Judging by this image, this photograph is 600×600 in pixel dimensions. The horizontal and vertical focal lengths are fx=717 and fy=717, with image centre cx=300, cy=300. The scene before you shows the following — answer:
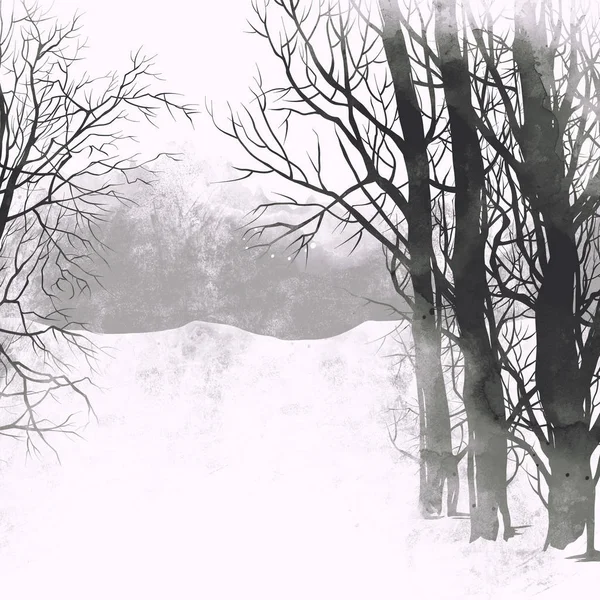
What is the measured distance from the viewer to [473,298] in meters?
5.17

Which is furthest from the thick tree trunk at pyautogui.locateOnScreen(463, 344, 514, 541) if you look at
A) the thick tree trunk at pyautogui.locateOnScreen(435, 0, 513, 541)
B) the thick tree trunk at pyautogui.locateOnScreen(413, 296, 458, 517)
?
the thick tree trunk at pyautogui.locateOnScreen(413, 296, 458, 517)

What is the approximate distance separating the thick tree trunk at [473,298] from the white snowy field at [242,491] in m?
0.41

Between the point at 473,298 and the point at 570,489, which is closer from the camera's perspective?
the point at 570,489

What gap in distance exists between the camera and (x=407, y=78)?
541 centimetres

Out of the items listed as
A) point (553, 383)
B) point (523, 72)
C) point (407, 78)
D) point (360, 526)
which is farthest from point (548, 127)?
point (360, 526)

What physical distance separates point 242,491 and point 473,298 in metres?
8.31

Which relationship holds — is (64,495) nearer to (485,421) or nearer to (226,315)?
(226,315)

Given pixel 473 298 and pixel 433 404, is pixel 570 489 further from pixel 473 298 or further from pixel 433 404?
pixel 473 298

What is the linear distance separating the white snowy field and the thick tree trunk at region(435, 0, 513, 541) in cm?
41

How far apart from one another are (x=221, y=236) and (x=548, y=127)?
13.3 m

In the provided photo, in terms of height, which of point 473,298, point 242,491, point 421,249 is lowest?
point 242,491

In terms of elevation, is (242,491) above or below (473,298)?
below

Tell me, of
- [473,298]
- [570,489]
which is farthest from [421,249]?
[570,489]

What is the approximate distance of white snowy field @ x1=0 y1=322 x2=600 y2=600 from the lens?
5.35 metres
